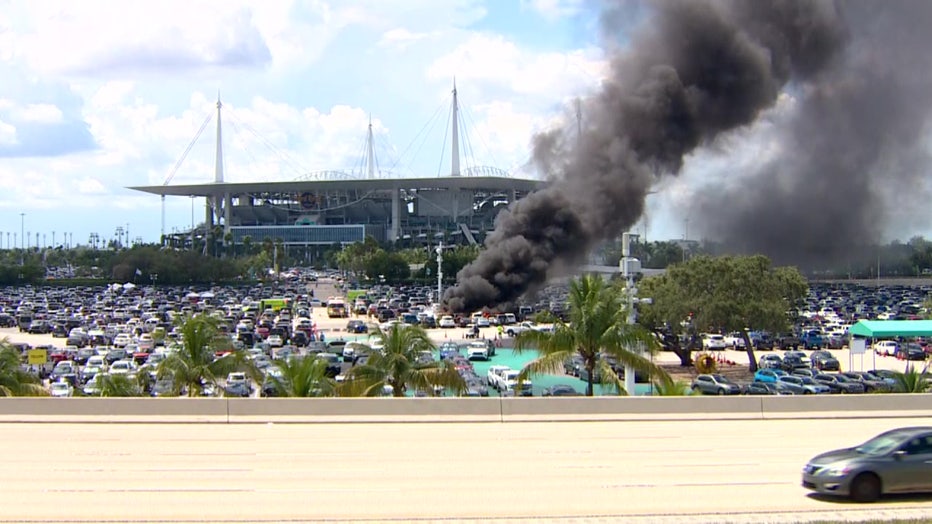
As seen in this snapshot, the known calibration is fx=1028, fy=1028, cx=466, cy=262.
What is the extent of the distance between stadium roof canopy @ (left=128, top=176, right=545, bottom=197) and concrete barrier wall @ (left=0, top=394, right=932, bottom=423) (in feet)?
376

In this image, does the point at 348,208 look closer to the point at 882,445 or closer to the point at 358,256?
the point at 358,256

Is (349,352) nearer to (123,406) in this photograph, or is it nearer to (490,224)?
(123,406)

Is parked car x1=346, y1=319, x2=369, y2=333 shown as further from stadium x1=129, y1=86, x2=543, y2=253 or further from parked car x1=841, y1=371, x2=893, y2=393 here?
stadium x1=129, y1=86, x2=543, y2=253

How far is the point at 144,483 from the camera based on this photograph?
12.8 metres

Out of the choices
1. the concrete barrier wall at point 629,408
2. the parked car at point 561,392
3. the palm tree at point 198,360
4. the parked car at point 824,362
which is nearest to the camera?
the concrete barrier wall at point 629,408

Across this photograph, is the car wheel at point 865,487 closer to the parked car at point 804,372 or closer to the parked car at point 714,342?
the parked car at point 804,372

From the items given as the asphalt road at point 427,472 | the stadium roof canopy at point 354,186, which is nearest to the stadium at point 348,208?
the stadium roof canopy at point 354,186

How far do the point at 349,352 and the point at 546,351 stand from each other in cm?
1800

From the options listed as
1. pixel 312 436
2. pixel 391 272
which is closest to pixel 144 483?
pixel 312 436

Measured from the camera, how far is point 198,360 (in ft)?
70.4

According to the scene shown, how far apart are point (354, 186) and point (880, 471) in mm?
135379

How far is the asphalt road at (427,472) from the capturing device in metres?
11.2

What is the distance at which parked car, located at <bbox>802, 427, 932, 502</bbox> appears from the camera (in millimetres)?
11562

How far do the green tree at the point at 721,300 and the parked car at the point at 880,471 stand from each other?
87.8 ft
